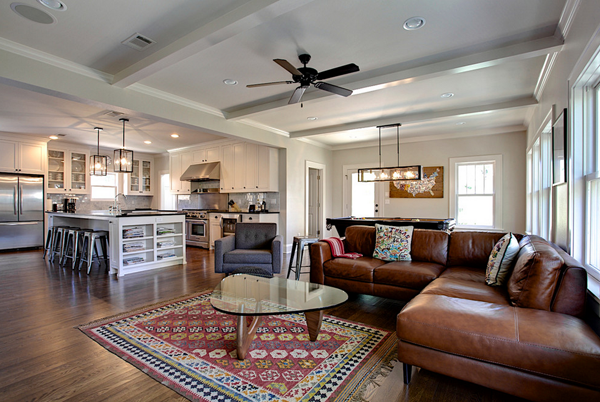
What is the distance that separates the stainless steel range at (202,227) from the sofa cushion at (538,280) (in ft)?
20.5

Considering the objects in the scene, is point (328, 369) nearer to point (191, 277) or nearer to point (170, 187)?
point (191, 277)

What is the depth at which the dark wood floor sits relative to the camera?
6.07ft

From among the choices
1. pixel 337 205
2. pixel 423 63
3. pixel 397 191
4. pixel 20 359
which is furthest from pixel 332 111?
pixel 20 359

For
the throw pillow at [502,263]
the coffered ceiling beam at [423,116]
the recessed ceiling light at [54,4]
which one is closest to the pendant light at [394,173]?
the coffered ceiling beam at [423,116]

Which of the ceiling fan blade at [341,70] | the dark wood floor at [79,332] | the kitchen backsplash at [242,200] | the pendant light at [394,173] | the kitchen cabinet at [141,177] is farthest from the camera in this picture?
the kitchen cabinet at [141,177]

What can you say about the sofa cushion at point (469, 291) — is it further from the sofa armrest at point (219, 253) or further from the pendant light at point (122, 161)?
the pendant light at point (122, 161)

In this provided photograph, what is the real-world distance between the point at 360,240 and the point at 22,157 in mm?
7949

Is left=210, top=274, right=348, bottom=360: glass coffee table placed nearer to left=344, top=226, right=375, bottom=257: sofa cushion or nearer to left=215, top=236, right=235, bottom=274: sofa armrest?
left=215, top=236, right=235, bottom=274: sofa armrest

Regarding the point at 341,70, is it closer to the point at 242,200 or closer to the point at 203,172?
the point at 242,200

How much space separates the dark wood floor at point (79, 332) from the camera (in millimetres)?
1850

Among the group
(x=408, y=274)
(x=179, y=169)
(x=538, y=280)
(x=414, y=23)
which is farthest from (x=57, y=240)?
(x=538, y=280)

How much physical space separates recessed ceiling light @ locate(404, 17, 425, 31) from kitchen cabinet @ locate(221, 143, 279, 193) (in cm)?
434

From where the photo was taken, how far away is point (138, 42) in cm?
303

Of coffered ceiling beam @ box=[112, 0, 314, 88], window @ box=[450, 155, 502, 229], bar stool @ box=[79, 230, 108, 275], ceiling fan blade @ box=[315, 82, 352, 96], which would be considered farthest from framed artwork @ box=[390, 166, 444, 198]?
bar stool @ box=[79, 230, 108, 275]
